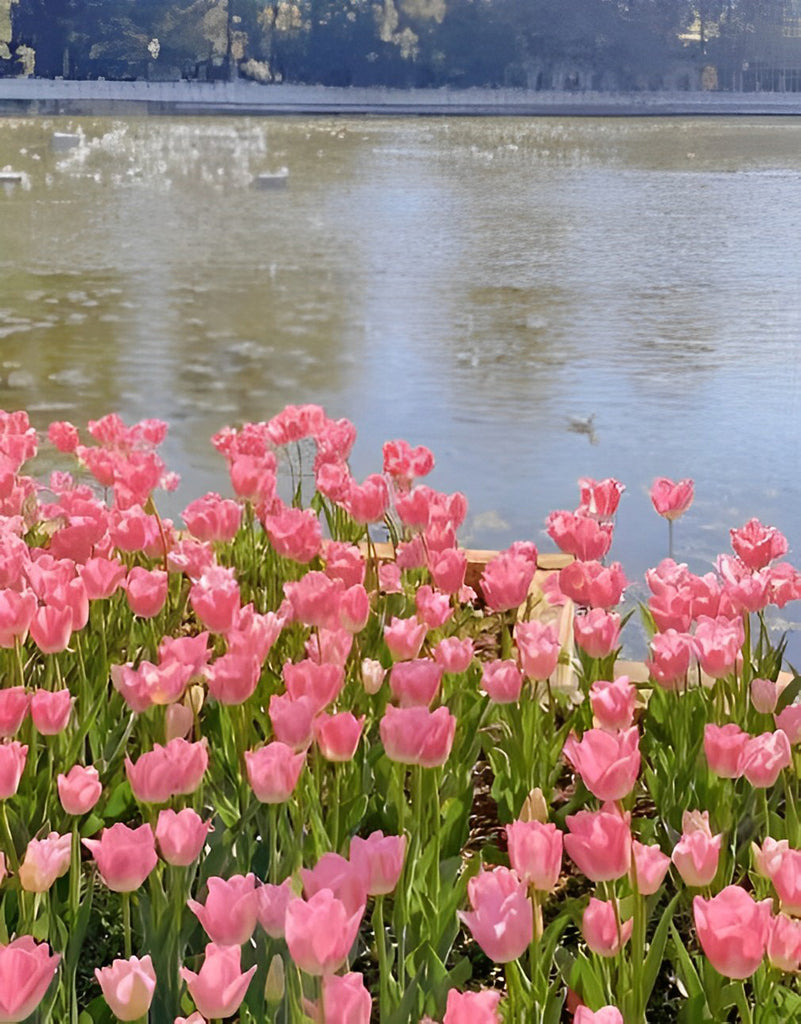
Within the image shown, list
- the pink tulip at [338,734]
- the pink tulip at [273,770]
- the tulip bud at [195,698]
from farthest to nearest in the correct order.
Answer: the tulip bud at [195,698]
the pink tulip at [338,734]
the pink tulip at [273,770]

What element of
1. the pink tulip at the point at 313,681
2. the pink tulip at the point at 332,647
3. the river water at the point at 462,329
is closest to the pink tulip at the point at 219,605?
the pink tulip at the point at 332,647

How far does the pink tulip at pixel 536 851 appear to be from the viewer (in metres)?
1.26

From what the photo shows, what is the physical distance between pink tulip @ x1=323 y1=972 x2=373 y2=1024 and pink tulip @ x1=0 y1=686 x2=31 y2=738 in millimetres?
616

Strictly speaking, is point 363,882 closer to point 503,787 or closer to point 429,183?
point 503,787

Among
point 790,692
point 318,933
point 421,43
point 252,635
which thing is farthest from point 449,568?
point 421,43

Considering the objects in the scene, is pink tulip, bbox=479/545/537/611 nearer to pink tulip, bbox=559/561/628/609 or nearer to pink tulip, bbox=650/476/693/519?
pink tulip, bbox=559/561/628/609

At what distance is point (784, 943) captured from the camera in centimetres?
119

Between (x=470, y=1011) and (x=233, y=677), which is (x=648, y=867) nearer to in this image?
(x=470, y=1011)

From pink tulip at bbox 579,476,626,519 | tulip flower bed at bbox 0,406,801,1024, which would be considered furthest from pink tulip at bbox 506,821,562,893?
pink tulip at bbox 579,476,626,519

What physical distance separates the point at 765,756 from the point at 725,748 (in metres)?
0.04

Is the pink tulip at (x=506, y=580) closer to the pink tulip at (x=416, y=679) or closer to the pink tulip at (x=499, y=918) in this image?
the pink tulip at (x=416, y=679)

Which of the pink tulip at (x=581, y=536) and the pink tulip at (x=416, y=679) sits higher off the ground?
the pink tulip at (x=581, y=536)

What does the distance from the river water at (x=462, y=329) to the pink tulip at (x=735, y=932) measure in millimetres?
2843

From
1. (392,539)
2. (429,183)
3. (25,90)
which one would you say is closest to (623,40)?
(25,90)
